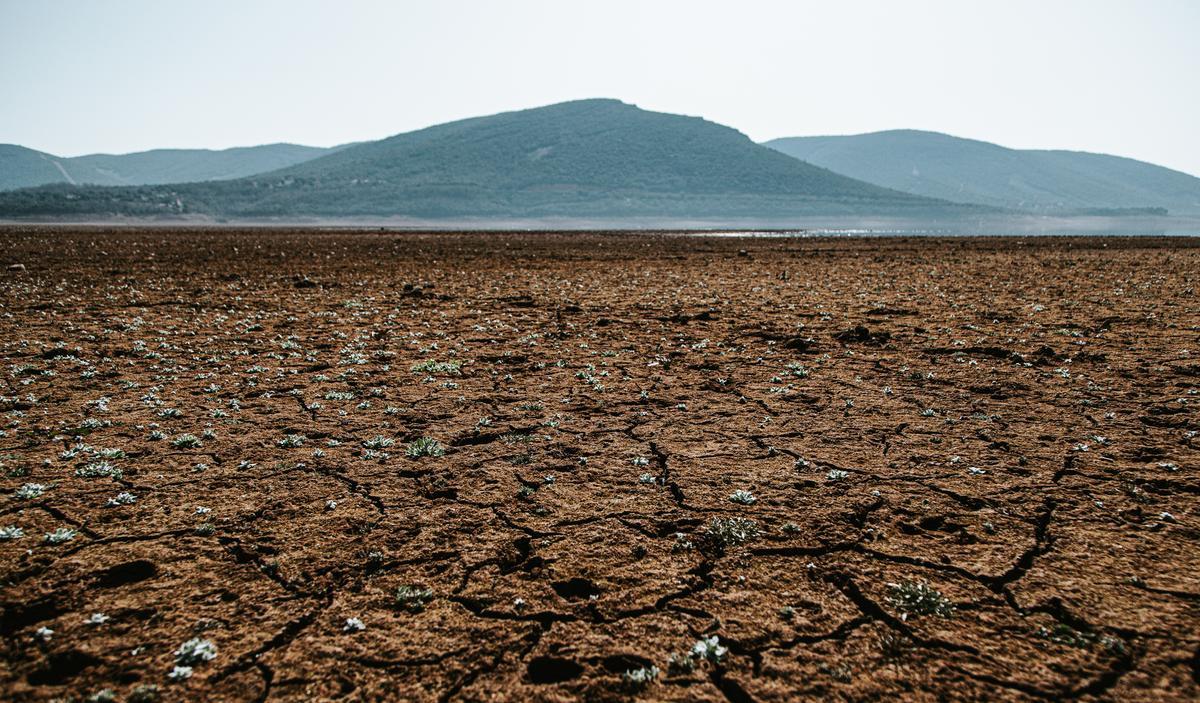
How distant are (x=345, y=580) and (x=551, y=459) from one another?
2872mm

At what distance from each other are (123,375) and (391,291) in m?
11.1

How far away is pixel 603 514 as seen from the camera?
6.09 metres

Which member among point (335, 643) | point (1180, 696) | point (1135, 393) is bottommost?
point (335, 643)

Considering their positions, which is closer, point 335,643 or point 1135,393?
point 335,643

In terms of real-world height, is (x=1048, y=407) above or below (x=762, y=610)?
above

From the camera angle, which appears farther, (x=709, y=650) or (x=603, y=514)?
(x=603, y=514)

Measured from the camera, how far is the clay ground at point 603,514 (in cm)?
406

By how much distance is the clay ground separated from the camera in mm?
4062

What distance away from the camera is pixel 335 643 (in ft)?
14.1

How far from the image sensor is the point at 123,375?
10.8m

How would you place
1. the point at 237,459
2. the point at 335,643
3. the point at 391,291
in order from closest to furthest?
the point at 335,643, the point at 237,459, the point at 391,291

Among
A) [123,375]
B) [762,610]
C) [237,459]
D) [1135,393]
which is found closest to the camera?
[762,610]

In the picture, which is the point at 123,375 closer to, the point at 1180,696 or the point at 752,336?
the point at 752,336

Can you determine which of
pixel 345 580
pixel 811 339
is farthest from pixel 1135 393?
pixel 345 580
